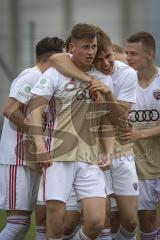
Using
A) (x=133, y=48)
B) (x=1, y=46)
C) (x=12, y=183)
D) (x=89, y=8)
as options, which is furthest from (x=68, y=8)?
(x=12, y=183)

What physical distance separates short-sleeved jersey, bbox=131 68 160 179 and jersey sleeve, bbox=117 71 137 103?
23.8 inches

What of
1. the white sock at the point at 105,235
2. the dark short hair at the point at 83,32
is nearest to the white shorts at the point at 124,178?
the white sock at the point at 105,235

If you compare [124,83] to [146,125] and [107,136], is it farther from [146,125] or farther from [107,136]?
[146,125]

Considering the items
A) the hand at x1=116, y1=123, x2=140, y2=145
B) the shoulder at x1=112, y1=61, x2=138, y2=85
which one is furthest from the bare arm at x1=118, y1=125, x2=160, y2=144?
the shoulder at x1=112, y1=61, x2=138, y2=85

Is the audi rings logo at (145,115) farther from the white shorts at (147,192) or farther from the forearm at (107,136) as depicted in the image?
the forearm at (107,136)

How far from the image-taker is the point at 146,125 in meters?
6.99

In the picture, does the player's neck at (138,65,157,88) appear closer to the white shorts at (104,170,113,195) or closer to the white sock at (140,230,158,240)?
the white shorts at (104,170,113,195)

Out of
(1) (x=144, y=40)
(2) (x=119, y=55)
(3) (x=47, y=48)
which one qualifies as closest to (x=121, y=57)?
(2) (x=119, y=55)

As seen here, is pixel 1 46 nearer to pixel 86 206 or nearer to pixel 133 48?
pixel 133 48

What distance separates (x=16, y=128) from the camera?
21.5ft

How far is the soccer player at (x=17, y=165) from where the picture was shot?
6.42 metres

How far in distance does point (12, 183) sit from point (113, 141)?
873 mm

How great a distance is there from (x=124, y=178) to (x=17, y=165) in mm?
848

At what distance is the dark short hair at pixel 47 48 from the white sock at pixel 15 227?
1304 millimetres
